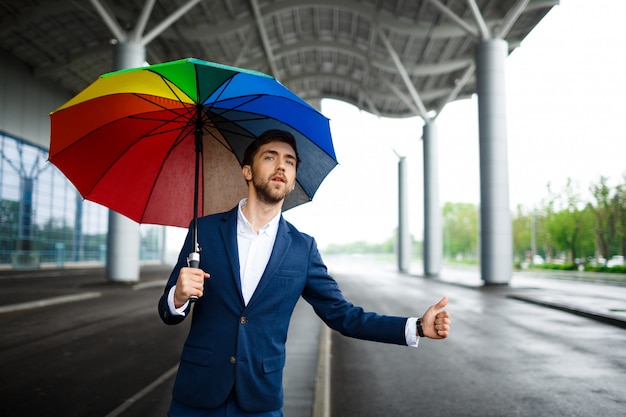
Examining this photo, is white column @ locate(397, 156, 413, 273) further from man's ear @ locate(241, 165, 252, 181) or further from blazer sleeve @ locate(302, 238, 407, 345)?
man's ear @ locate(241, 165, 252, 181)

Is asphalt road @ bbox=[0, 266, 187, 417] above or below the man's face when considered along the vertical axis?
below

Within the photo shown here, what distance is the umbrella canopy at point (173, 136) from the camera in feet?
7.81

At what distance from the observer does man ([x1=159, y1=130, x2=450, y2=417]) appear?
6.34ft

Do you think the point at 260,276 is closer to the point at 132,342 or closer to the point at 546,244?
the point at 132,342

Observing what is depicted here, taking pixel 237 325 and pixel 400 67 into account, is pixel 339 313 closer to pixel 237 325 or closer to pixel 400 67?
pixel 237 325

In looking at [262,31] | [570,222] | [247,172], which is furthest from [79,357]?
[570,222]

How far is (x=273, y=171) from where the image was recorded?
84.7 inches

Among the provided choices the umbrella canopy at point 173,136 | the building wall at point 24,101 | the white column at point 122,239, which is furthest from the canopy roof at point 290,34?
the umbrella canopy at point 173,136

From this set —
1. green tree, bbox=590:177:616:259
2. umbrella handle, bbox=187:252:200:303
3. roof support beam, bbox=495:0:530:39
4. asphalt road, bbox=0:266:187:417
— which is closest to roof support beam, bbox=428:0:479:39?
roof support beam, bbox=495:0:530:39

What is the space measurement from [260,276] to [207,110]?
3.42ft

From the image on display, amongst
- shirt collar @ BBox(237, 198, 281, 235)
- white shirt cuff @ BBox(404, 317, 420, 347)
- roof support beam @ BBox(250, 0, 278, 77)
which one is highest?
roof support beam @ BBox(250, 0, 278, 77)

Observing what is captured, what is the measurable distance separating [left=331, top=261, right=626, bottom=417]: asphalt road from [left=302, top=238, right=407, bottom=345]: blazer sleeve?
2.55 m

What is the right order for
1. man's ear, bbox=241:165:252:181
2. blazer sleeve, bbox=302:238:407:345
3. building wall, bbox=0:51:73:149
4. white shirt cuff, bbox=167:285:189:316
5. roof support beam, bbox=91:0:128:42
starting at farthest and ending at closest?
building wall, bbox=0:51:73:149 → roof support beam, bbox=91:0:128:42 → man's ear, bbox=241:165:252:181 → blazer sleeve, bbox=302:238:407:345 → white shirt cuff, bbox=167:285:189:316

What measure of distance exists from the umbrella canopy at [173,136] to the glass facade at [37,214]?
31.4 meters
